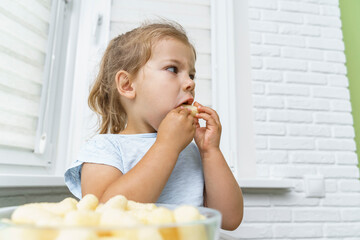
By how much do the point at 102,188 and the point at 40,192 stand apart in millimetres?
509

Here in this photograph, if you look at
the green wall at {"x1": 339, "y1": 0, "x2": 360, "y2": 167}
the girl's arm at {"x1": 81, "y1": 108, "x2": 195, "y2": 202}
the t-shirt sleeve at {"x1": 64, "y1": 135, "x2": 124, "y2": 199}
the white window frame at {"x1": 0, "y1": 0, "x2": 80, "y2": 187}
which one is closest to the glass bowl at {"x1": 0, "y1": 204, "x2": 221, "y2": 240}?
the girl's arm at {"x1": 81, "y1": 108, "x2": 195, "y2": 202}

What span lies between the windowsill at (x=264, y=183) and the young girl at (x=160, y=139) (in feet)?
1.68

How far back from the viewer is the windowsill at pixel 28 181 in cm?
87

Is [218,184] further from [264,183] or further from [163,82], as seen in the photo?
[264,183]

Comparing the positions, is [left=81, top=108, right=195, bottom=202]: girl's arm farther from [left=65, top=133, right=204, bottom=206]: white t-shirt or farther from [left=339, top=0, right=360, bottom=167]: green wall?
[left=339, top=0, right=360, bottom=167]: green wall

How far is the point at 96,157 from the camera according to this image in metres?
0.73

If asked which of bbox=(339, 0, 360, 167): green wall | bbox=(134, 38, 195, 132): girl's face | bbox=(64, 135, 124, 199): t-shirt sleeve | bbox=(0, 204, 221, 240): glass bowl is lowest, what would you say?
bbox=(0, 204, 221, 240): glass bowl

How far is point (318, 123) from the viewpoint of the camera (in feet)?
5.28

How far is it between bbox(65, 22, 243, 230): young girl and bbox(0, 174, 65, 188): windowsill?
192mm

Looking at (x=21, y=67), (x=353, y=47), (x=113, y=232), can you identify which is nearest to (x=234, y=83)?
(x=353, y=47)

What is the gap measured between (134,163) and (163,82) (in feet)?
0.77

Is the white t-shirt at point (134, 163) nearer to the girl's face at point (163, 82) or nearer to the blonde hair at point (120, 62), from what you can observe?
the girl's face at point (163, 82)

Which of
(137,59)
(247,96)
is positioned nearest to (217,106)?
(247,96)

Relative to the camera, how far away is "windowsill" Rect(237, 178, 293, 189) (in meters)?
1.35
